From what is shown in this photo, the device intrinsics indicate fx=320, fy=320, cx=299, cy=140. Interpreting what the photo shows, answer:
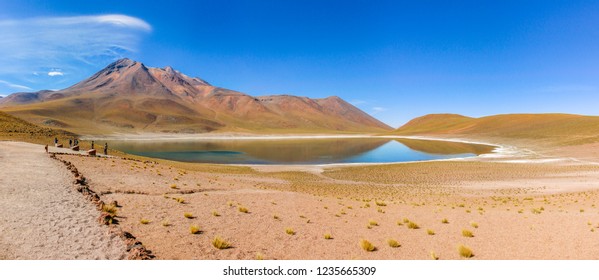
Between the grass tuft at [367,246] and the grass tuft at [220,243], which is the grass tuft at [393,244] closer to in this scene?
the grass tuft at [367,246]

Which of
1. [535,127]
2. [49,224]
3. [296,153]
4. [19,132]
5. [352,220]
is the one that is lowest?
[352,220]

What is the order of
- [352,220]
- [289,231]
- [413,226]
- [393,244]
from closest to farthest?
[393,244] → [289,231] → [413,226] → [352,220]

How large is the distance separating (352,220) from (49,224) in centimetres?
1161

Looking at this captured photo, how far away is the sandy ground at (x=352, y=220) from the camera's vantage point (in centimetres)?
1023

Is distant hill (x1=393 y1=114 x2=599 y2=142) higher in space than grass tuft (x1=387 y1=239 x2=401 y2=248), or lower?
higher

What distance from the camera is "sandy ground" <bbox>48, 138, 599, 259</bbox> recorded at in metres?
10.2

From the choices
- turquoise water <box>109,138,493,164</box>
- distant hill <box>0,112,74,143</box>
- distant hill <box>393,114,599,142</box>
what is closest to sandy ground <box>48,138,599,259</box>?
distant hill <box>0,112,74,143</box>

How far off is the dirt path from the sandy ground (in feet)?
3.63

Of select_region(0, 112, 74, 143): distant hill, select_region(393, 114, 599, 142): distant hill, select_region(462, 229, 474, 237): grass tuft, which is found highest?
select_region(393, 114, 599, 142): distant hill

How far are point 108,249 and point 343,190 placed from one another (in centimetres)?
2028

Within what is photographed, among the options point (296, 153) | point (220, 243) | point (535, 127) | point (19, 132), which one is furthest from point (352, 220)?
point (535, 127)

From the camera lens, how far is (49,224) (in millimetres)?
10281

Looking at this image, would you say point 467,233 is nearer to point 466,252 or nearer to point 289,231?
point 466,252

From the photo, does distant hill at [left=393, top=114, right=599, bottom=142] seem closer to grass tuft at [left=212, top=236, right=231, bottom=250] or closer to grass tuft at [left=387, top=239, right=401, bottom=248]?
grass tuft at [left=387, top=239, right=401, bottom=248]
